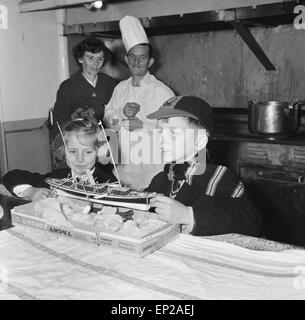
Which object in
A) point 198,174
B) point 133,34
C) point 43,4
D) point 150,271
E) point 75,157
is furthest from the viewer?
point 43,4

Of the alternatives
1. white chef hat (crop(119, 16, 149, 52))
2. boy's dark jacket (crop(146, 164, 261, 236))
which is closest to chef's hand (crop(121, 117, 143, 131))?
white chef hat (crop(119, 16, 149, 52))

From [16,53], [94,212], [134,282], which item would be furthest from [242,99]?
[134,282]

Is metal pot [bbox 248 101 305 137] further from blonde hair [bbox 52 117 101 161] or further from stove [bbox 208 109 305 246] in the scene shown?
blonde hair [bbox 52 117 101 161]

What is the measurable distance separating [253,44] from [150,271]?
2343 millimetres

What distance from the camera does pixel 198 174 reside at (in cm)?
148

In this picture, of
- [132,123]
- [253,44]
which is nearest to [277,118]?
[253,44]

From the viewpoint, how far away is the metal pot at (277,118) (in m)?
2.65

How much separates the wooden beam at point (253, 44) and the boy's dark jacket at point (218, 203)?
1.62 metres

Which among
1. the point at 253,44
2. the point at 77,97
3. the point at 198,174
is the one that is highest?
the point at 253,44

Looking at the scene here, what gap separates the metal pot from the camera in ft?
8.71

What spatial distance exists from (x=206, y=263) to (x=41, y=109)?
3123 millimetres

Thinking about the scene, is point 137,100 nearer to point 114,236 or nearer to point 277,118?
point 277,118

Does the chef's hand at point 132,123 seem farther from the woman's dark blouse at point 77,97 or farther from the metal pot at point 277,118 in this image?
the metal pot at point 277,118

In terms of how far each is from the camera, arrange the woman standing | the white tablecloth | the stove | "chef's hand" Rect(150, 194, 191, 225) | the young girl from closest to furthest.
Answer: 1. the white tablecloth
2. "chef's hand" Rect(150, 194, 191, 225)
3. the young girl
4. the stove
5. the woman standing
